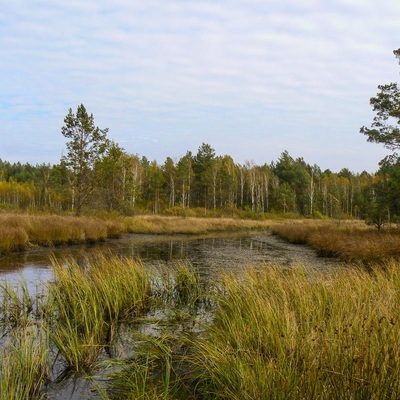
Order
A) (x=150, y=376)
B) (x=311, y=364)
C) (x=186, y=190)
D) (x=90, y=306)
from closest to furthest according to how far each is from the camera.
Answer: (x=311, y=364), (x=150, y=376), (x=90, y=306), (x=186, y=190)

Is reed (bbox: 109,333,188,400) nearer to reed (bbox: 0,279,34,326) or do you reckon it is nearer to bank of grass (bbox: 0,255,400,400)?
bank of grass (bbox: 0,255,400,400)

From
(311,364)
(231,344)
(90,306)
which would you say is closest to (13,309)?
(90,306)

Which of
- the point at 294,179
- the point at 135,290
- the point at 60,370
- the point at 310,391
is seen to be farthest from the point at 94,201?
the point at 294,179

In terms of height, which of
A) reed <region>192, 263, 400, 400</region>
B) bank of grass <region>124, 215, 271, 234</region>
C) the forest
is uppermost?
the forest

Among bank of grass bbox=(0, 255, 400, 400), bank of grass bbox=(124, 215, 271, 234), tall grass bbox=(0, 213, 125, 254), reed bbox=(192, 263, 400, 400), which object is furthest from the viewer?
bank of grass bbox=(124, 215, 271, 234)

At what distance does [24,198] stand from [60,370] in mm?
81384

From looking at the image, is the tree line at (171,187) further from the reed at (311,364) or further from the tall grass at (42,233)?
the reed at (311,364)

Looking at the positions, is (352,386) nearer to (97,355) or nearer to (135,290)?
(97,355)

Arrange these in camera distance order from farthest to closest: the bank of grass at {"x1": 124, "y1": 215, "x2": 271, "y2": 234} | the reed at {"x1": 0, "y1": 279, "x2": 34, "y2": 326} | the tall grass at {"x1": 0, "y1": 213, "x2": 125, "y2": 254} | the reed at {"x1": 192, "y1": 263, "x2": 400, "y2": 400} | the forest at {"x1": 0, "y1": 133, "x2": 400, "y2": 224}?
the forest at {"x1": 0, "y1": 133, "x2": 400, "y2": 224}, the bank of grass at {"x1": 124, "y1": 215, "x2": 271, "y2": 234}, the tall grass at {"x1": 0, "y1": 213, "x2": 125, "y2": 254}, the reed at {"x1": 0, "y1": 279, "x2": 34, "y2": 326}, the reed at {"x1": 192, "y1": 263, "x2": 400, "y2": 400}

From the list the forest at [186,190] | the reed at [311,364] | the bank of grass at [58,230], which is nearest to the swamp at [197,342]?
the reed at [311,364]

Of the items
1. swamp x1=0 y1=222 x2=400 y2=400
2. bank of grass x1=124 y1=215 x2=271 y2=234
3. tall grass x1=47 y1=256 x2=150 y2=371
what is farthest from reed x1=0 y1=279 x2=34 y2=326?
bank of grass x1=124 y1=215 x2=271 y2=234

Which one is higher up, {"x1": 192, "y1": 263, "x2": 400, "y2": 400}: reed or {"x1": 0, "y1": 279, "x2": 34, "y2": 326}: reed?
{"x1": 192, "y1": 263, "x2": 400, "y2": 400}: reed

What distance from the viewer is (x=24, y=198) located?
7825 centimetres

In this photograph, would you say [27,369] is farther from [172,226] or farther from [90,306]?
[172,226]
